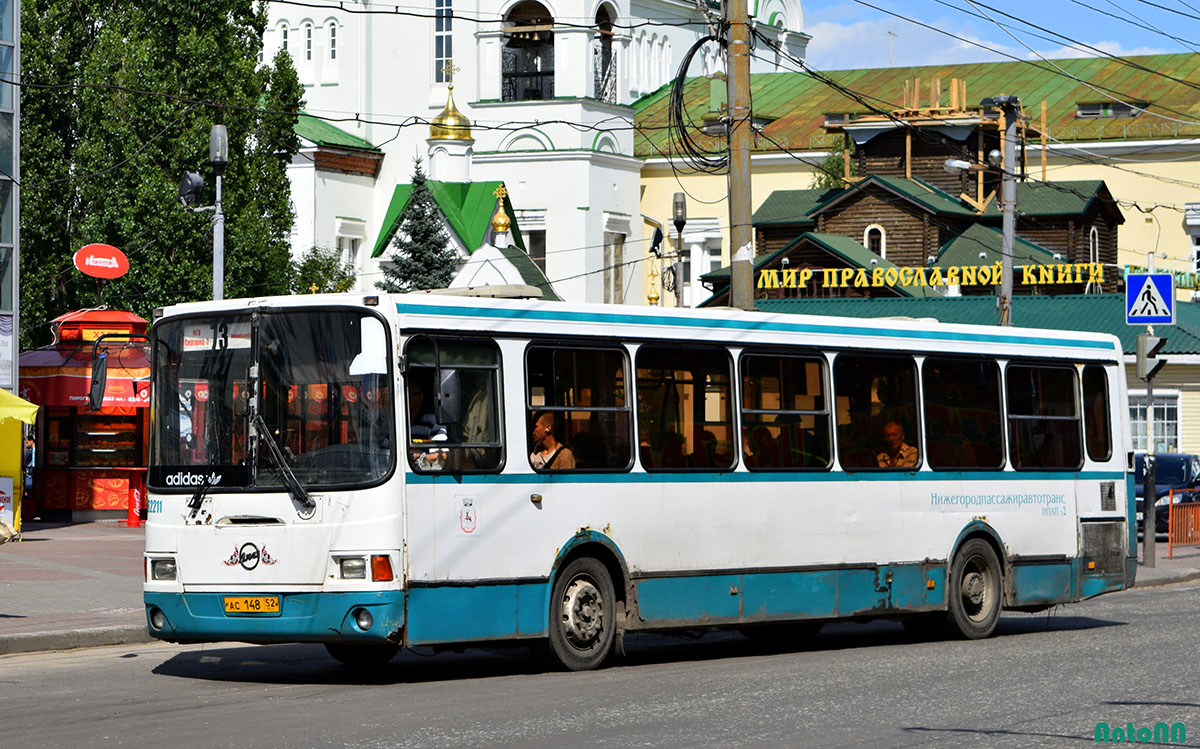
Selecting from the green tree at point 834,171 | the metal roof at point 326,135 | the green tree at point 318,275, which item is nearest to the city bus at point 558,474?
the green tree at point 318,275

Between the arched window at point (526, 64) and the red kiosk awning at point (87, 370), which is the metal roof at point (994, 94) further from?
the red kiosk awning at point (87, 370)

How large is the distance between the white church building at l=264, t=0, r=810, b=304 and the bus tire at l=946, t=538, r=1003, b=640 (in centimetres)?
5515

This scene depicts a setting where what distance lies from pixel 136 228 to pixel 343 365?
39.0 meters

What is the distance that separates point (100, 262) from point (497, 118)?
150 ft

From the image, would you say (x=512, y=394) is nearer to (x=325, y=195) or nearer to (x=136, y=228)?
(x=136, y=228)

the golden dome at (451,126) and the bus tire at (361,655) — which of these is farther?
the golden dome at (451,126)

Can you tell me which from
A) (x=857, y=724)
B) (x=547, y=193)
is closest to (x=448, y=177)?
(x=547, y=193)

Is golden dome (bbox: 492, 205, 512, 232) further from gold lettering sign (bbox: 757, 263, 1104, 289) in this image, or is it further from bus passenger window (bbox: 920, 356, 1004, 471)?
bus passenger window (bbox: 920, 356, 1004, 471)

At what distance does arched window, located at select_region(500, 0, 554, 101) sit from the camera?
7619cm

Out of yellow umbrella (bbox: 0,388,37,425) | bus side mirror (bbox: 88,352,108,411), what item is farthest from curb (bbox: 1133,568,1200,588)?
yellow umbrella (bbox: 0,388,37,425)

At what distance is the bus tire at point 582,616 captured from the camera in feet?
46.1

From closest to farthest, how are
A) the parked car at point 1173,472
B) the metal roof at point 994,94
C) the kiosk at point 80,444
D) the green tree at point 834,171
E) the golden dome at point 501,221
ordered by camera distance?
the kiosk at point 80,444, the parked car at point 1173,472, the golden dome at point 501,221, the green tree at point 834,171, the metal roof at point 994,94

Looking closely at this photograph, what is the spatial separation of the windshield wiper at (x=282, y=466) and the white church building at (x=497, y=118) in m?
59.1

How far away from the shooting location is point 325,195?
78.5 metres
